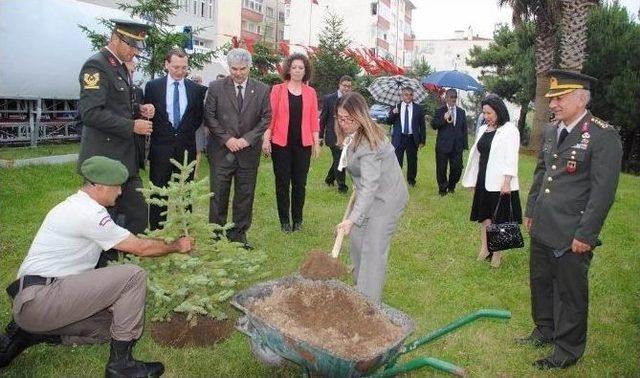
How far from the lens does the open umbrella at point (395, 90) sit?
11.5 metres

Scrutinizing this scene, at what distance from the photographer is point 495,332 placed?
16.5ft

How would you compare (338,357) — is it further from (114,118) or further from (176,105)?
(176,105)

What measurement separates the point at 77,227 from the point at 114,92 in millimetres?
1951

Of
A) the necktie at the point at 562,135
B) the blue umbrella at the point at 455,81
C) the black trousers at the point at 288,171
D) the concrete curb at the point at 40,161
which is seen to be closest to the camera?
the necktie at the point at 562,135

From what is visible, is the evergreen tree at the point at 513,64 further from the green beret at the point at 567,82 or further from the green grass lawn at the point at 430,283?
the green beret at the point at 567,82

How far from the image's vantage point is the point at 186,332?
4.41 meters

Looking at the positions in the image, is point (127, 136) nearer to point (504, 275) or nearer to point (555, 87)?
point (555, 87)

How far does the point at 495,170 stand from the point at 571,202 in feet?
7.80

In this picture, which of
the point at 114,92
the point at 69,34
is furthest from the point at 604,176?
the point at 69,34

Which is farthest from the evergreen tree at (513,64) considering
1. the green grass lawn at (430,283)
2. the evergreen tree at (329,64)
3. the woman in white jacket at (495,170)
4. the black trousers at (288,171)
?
the black trousers at (288,171)

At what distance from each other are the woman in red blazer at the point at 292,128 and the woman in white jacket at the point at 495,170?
2.16 m

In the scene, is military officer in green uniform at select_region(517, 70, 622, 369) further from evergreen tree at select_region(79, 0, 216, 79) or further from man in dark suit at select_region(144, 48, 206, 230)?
evergreen tree at select_region(79, 0, 216, 79)

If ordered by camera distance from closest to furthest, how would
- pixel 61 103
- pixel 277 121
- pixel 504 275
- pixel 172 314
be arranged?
1. pixel 172 314
2. pixel 504 275
3. pixel 277 121
4. pixel 61 103

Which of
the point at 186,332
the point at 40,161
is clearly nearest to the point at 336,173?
the point at 40,161
